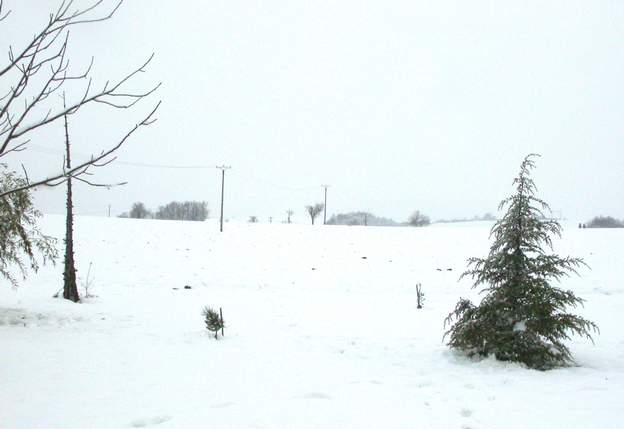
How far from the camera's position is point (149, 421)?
5.03 meters

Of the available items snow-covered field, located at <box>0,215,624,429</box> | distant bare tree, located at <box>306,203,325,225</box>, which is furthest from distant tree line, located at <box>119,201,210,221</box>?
snow-covered field, located at <box>0,215,624,429</box>

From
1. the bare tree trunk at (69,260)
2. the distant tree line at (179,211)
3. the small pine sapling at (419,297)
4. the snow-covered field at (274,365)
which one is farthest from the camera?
the distant tree line at (179,211)

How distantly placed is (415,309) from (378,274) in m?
9.54

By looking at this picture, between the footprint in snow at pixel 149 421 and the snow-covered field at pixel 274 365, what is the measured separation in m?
0.02

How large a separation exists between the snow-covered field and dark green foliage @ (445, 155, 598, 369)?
37 centimetres

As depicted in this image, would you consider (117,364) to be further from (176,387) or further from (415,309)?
(415,309)

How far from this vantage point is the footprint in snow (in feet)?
16.2

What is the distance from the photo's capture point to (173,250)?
31.2 metres

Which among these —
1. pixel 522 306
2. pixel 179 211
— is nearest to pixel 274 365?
pixel 522 306

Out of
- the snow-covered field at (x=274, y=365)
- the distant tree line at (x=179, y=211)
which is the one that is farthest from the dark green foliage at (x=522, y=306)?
the distant tree line at (x=179, y=211)

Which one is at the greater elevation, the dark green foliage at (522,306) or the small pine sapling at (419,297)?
the dark green foliage at (522,306)

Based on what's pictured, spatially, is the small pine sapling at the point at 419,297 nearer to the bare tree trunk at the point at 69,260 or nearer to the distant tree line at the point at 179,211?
the bare tree trunk at the point at 69,260

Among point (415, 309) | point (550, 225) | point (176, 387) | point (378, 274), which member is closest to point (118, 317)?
point (176, 387)

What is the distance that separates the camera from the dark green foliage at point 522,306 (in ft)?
23.4
